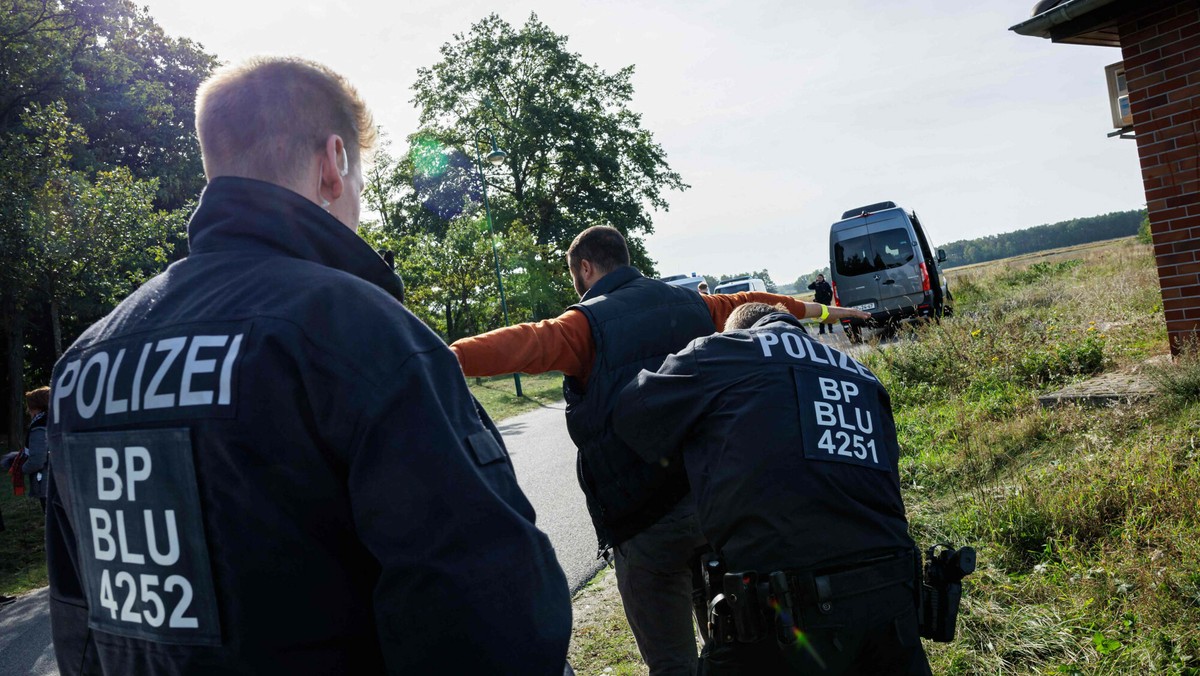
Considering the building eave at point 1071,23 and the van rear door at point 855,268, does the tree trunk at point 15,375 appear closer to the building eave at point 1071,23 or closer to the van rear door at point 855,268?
the van rear door at point 855,268

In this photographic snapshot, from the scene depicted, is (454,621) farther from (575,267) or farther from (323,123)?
(575,267)

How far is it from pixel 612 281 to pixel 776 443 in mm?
1110

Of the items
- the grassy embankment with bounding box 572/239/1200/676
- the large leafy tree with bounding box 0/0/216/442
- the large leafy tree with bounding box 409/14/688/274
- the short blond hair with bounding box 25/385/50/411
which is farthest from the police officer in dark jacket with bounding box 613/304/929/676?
the large leafy tree with bounding box 409/14/688/274

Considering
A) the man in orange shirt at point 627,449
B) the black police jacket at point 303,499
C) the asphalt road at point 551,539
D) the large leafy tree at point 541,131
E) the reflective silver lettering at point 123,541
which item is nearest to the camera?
the black police jacket at point 303,499

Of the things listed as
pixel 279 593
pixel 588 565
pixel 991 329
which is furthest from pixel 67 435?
pixel 991 329

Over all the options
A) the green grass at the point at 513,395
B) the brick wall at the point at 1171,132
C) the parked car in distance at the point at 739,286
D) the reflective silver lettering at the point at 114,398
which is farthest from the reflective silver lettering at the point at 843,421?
the parked car in distance at the point at 739,286

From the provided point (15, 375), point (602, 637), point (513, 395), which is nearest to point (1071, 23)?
point (602, 637)

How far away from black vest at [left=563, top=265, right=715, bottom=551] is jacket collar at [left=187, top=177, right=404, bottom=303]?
169 cm

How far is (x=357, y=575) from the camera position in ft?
4.06

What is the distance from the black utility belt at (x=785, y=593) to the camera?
2348 mm

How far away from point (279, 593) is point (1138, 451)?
4.83 meters

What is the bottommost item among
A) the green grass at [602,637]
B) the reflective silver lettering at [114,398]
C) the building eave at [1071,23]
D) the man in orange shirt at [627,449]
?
the green grass at [602,637]

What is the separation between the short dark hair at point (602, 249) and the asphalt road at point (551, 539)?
1.34 meters

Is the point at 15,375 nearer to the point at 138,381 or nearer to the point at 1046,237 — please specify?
the point at 138,381
